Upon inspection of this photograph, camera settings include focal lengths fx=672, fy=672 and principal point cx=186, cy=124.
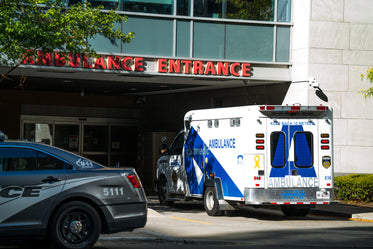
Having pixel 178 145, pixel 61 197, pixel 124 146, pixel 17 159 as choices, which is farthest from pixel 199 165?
pixel 124 146

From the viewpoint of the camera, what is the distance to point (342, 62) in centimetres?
2159

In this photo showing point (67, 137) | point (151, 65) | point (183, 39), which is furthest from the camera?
point (67, 137)

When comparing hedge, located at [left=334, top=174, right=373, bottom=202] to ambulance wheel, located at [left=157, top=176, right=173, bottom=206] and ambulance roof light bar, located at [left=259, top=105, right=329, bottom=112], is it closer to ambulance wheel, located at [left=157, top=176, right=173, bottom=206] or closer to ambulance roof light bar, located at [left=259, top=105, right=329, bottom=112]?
ambulance roof light bar, located at [left=259, top=105, right=329, bottom=112]

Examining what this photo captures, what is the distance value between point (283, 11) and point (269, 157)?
27.1ft

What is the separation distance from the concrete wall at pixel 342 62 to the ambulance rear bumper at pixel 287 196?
6.35 m

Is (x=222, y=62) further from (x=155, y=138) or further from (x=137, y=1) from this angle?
(x=155, y=138)

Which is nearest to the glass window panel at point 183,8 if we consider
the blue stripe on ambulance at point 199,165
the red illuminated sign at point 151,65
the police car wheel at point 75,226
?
the red illuminated sign at point 151,65

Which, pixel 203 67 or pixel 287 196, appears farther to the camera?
pixel 203 67

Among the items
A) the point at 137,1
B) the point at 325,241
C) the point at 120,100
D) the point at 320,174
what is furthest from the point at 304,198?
the point at 120,100

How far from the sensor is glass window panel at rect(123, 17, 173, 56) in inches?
808

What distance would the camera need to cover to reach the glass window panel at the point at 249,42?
21.4 metres

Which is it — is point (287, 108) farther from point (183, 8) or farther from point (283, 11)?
point (283, 11)

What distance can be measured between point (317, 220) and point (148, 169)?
11776 millimetres

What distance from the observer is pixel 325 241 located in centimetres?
1151
